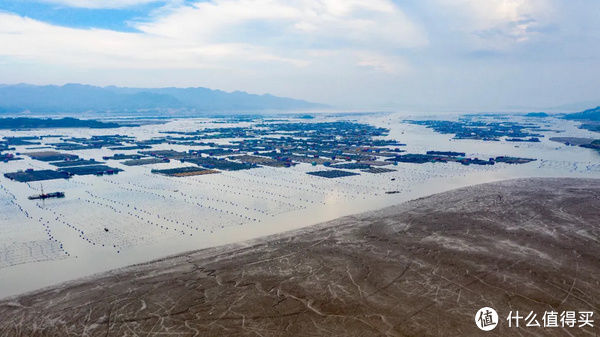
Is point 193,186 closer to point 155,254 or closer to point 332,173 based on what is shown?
point 332,173

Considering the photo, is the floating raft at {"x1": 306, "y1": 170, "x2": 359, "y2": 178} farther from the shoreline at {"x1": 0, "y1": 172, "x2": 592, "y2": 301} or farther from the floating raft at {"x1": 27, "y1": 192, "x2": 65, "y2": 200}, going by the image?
the floating raft at {"x1": 27, "y1": 192, "x2": 65, "y2": 200}

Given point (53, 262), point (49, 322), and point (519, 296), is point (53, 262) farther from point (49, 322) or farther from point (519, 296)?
point (519, 296)

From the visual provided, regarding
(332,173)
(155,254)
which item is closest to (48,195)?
(155,254)

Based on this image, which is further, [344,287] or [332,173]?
[332,173]

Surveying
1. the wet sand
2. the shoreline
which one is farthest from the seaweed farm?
the wet sand

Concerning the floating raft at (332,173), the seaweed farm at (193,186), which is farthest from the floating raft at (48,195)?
the floating raft at (332,173)

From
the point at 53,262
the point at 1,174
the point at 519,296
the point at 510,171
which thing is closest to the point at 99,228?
the point at 53,262

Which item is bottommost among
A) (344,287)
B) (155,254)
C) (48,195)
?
(48,195)
